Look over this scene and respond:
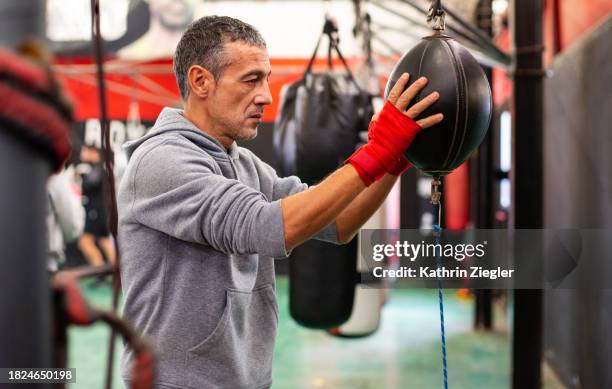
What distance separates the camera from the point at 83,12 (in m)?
4.11

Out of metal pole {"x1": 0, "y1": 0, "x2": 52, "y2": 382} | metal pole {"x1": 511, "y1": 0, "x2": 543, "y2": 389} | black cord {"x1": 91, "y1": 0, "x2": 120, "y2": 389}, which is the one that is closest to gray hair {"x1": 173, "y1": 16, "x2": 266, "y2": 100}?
black cord {"x1": 91, "y1": 0, "x2": 120, "y2": 389}

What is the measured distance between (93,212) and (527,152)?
6.53 m

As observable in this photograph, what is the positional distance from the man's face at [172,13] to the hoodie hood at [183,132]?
252cm

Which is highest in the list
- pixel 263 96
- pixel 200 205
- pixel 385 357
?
pixel 263 96

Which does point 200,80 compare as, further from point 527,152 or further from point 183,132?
point 527,152

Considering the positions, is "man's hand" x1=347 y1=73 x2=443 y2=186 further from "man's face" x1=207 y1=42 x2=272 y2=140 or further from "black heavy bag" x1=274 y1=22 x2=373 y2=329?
"black heavy bag" x1=274 y1=22 x2=373 y2=329

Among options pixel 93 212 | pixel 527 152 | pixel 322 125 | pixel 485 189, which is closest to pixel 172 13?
pixel 322 125

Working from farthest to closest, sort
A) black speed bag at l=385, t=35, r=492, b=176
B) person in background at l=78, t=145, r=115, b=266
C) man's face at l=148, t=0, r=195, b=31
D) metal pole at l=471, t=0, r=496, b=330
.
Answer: person in background at l=78, t=145, r=115, b=266 < metal pole at l=471, t=0, r=496, b=330 < man's face at l=148, t=0, r=195, b=31 < black speed bag at l=385, t=35, r=492, b=176

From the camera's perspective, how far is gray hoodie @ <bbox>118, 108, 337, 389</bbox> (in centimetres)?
133

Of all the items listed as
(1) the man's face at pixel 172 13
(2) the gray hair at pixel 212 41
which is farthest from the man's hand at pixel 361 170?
(1) the man's face at pixel 172 13

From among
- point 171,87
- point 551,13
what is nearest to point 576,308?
point 551,13

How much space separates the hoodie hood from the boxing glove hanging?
418 mm

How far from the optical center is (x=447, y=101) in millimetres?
1384

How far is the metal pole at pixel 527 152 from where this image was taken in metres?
3.19
